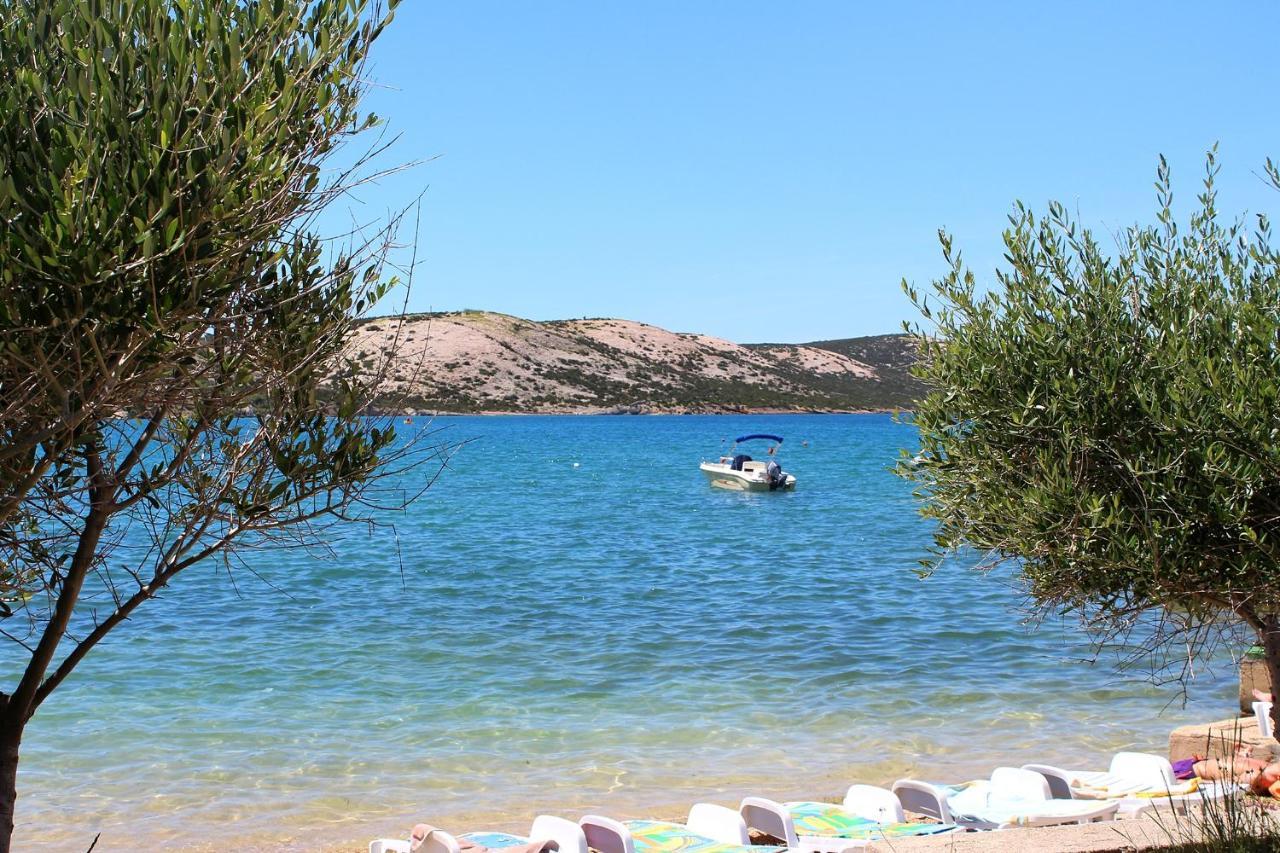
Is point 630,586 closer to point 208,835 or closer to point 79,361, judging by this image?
point 208,835

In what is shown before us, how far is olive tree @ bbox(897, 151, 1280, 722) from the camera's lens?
662 cm

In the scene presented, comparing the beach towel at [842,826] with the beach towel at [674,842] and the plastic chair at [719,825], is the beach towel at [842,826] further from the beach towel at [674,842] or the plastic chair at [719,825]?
the beach towel at [674,842]

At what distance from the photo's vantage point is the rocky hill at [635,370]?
A: 15400cm

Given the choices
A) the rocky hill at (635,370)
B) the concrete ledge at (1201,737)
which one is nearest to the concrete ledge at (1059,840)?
the concrete ledge at (1201,737)

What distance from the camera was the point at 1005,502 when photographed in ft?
25.0

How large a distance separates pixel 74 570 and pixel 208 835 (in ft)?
22.1

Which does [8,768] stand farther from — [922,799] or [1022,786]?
[1022,786]

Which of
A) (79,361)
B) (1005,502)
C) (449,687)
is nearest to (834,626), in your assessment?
(449,687)

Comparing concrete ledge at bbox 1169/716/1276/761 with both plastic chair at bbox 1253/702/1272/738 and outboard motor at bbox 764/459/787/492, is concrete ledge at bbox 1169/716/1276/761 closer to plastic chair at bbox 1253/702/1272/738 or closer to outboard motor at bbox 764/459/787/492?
plastic chair at bbox 1253/702/1272/738

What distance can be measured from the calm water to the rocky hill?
111m

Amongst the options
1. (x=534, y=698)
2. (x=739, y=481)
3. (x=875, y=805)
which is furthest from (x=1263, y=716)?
(x=739, y=481)

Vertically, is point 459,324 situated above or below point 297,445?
above

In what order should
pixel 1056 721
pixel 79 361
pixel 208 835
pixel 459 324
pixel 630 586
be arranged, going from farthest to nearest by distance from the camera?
pixel 459 324
pixel 630 586
pixel 1056 721
pixel 208 835
pixel 79 361

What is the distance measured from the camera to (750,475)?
189ft
